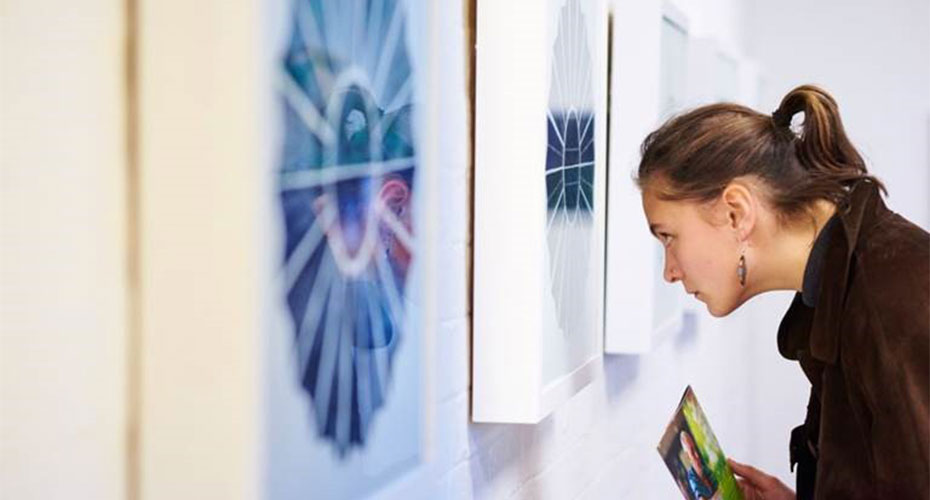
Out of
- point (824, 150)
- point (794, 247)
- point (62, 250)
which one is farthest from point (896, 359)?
point (62, 250)

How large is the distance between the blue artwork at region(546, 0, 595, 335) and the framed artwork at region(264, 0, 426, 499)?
484mm

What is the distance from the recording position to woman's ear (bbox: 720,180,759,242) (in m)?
1.97

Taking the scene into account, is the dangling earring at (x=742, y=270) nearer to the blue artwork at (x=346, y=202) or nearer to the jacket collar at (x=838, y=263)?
the jacket collar at (x=838, y=263)

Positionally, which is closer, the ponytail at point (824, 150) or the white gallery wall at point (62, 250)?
the white gallery wall at point (62, 250)

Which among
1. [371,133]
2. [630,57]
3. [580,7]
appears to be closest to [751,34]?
[630,57]

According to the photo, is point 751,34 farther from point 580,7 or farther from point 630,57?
point 580,7

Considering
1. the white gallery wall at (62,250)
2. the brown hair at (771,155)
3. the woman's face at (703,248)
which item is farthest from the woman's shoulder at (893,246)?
the white gallery wall at (62,250)

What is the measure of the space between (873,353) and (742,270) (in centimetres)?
31

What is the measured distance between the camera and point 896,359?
5.48ft

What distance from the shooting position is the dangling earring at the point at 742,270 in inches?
78.1

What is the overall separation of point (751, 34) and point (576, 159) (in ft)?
11.6

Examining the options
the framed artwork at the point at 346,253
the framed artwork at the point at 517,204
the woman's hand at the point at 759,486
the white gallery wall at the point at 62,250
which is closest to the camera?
the white gallery wall at the point at 62,250

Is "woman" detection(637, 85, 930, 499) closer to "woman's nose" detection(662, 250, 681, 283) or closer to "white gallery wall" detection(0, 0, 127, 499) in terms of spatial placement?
"woman's nose" detection(662, 250, 681, 283)

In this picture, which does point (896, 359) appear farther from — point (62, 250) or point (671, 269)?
point (62, 250)
